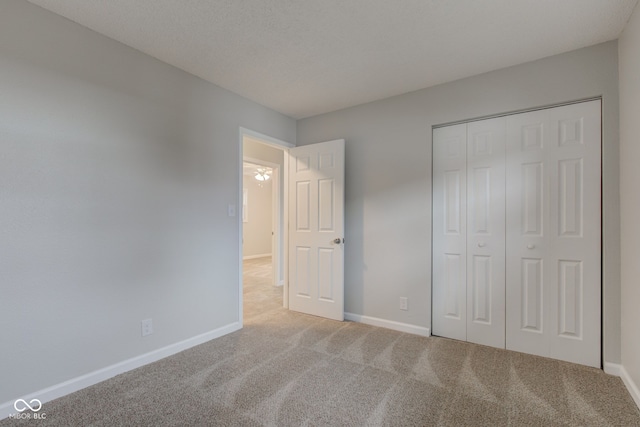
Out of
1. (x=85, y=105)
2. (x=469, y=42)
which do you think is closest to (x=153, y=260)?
(x=85, y=105)

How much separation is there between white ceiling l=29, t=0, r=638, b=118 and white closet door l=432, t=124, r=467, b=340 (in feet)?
2.10

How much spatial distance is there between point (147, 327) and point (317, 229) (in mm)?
1922

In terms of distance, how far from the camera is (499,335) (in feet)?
8.54

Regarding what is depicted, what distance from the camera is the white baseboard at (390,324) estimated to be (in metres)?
2.95

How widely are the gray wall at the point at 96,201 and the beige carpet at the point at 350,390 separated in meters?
0.36

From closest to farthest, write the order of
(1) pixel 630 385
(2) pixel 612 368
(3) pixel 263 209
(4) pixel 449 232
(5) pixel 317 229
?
(1) pixel 630 385, (2) pixel 612 368, (4) pixel 449 232, (5) pixel 317 229, (3) pixel 263 209

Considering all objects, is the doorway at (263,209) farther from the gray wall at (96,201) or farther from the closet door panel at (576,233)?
the closet door panel at (576,233)

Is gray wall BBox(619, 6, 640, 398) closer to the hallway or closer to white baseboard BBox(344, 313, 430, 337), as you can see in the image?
white baseboard BBox(344, 313, 430, 337)

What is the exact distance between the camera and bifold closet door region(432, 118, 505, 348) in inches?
103

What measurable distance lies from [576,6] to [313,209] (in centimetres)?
270

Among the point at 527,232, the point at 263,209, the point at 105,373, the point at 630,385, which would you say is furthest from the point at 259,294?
the point at 263,209

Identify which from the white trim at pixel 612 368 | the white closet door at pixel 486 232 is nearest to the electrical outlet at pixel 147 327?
the white closet door at pixel 486 232

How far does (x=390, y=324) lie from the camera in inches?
123

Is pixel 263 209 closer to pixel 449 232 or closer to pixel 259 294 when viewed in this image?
pixel 259 294
